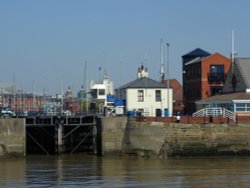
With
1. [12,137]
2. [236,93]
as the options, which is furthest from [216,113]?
[12,137]

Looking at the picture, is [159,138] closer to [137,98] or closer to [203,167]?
[203,167]

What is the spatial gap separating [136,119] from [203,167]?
11.2 metres

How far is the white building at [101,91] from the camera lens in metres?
89.0

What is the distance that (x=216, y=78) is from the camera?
94.6 m

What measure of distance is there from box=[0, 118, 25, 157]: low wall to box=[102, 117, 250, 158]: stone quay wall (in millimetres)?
7214

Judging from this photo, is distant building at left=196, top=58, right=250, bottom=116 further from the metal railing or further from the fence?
the fence

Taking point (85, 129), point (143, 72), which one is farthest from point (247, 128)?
point (143, 72)

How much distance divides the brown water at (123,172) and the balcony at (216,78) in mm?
35570

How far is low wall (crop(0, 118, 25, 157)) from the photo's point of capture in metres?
60.2

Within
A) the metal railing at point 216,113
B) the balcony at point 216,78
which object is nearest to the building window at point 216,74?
the balcony at point 216,78

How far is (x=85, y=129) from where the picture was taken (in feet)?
228

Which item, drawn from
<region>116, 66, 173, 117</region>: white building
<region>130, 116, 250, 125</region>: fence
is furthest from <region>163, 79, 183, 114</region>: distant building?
<region>130, 116, 250, 125</region>: fence

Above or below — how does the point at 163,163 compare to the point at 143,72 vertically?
below

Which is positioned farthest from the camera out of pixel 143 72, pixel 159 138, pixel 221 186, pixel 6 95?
pixel 6 95
